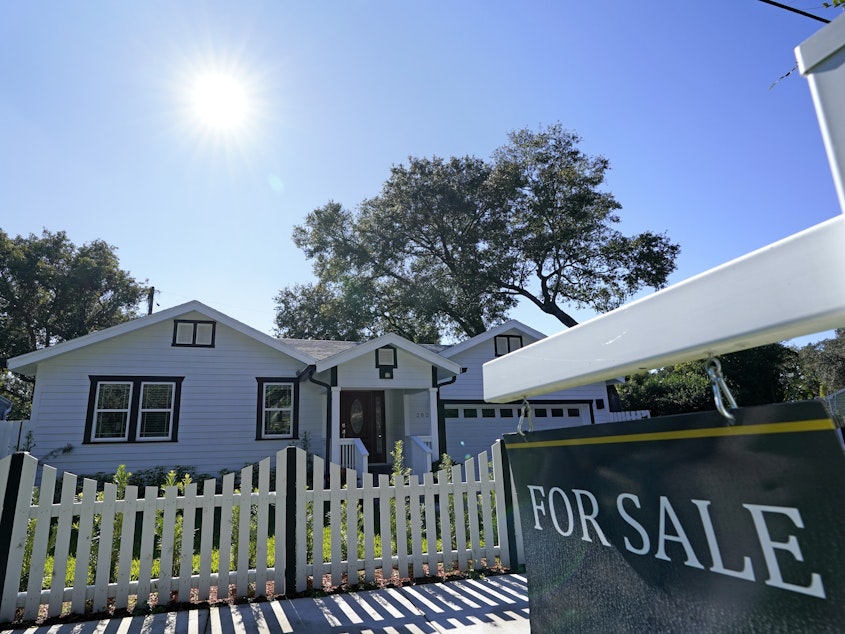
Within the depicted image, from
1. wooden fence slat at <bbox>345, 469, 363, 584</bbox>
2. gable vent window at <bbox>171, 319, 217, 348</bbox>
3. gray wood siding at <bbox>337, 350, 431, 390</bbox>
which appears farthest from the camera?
gable vent window at <bbox>171, 319, 217, 348</bbox>

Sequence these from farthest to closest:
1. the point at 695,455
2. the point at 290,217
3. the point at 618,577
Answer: the point at 290,217 < the point at 618,577 < the point at 695,455

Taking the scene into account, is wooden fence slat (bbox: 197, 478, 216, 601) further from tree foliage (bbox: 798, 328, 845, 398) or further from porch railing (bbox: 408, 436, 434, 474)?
tree foliage (bbox: 798, 328, 845, 398)

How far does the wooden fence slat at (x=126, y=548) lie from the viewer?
4297 millimetres

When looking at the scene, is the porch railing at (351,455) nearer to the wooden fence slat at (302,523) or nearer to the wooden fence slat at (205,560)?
the wooden fence slat at (302,523)

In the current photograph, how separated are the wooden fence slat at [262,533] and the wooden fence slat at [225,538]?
26 centimetres

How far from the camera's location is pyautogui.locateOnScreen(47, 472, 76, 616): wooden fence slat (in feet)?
13.6

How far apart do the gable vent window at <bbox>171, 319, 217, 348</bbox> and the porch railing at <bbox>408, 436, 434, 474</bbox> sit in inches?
243

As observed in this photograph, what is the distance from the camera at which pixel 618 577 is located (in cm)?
98

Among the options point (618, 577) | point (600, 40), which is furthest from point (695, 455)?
point (600, 40)

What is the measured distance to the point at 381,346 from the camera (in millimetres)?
12930

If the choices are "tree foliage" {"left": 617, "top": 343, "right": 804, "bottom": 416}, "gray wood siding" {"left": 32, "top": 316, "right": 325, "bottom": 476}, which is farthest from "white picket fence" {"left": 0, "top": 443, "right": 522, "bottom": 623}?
"tree foliage" {"left": 617, "top": 343, "right": 804, "bottom": 416}

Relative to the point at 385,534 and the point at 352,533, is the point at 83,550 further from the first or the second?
the point at 385,534

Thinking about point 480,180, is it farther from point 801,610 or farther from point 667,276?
point 801,610

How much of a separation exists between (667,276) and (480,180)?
35.9 ft
